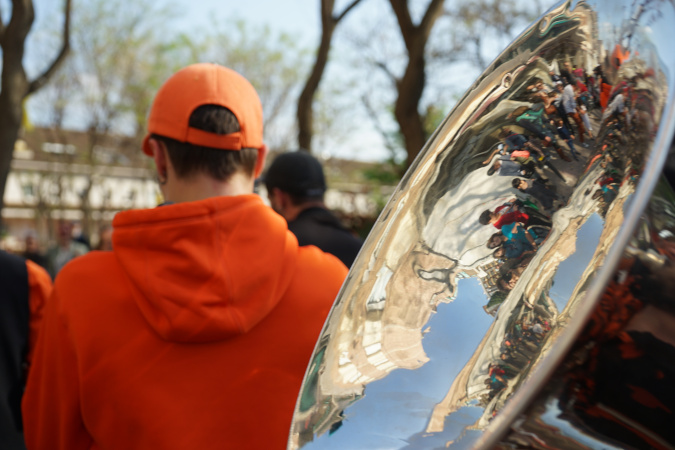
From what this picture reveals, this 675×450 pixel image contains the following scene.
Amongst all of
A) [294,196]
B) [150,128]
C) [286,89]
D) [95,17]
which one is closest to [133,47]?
[95,17]

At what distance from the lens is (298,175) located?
125 inches

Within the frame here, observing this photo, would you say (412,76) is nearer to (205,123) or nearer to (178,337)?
(205,123)

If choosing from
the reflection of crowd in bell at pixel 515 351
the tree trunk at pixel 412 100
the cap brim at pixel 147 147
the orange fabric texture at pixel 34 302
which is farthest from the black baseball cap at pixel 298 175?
the reflection of crowd in bell at pixel 515 351

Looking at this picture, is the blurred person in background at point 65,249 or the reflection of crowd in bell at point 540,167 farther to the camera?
the blurred person in background at point 65,249

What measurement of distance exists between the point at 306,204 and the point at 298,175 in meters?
0.15

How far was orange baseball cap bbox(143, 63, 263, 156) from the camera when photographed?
1352mm

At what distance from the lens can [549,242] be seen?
1008mm

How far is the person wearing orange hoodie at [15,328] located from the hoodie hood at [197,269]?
3.06 feet

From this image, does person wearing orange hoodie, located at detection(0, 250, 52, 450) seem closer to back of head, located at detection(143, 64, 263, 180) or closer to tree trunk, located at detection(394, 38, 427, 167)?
back of head, located at detection(143, 64, 263, 180)

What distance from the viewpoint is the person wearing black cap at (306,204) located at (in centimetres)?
301

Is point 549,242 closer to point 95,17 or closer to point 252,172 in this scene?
point 252,172

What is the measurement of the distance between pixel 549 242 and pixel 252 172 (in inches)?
26.9

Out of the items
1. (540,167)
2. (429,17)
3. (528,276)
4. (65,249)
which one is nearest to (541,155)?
(540,167)

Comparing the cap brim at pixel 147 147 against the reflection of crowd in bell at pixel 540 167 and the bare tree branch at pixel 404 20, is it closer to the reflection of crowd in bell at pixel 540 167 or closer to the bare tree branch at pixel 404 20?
the reflection of crowd in bell at pixel 540 167
